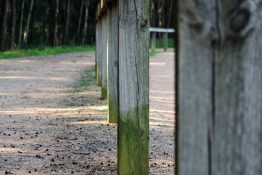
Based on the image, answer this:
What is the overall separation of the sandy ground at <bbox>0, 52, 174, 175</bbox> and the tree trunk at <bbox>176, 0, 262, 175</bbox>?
3454 millimetres

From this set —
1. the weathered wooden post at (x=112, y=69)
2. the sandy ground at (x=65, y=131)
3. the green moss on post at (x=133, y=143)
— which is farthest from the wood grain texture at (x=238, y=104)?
the weathered wooden post at (x=112, y=69)

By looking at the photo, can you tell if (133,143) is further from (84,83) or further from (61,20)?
(61,20)

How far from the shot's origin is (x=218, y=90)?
1340 millimetres

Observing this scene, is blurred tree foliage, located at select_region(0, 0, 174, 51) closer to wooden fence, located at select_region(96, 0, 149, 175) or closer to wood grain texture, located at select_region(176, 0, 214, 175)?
wooden fence, located at select_region(96, 0, 149, 175)

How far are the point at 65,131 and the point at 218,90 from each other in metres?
5.82

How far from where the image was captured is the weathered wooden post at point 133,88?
4090mm

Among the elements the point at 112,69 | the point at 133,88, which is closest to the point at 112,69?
the point at 112,69

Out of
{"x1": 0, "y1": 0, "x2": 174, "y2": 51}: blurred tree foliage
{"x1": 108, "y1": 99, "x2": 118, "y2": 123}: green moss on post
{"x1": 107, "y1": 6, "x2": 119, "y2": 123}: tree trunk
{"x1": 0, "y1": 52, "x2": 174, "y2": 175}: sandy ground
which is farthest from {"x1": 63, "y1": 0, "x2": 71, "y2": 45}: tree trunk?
{"x1": 108, "y1": 99, "x2": 118, "y2": 123}: green moss on post

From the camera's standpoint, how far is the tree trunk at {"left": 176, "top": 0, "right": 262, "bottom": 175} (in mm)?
1326

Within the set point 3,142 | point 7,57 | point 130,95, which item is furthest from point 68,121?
point 7,57

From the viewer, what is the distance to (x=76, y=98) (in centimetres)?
1084

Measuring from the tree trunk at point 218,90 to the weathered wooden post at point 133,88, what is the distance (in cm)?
274

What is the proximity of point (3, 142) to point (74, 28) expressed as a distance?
44.9 metres

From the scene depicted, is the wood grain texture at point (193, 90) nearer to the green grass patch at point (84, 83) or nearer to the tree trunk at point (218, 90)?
the tree trunk at point (218, 90)
